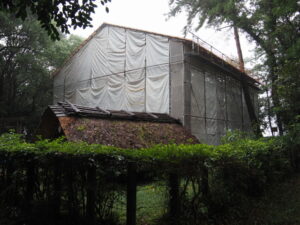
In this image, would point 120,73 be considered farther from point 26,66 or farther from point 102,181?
point 102,181

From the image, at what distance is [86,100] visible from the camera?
53.9ft

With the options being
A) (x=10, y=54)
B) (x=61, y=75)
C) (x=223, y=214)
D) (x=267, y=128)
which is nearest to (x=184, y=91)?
(x=267, y=128)

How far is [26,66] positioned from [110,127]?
12.9 metres

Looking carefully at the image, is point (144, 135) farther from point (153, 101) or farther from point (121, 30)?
point (121, 30)

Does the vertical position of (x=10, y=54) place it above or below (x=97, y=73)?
above

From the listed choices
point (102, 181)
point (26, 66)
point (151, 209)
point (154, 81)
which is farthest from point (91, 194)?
point (26, 66)

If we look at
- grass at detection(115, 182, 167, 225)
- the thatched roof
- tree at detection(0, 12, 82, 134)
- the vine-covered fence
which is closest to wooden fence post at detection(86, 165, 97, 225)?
the vine-covered fence

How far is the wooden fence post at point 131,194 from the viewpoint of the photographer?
10.8 ft

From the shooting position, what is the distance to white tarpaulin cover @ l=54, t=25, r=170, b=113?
12.7 m

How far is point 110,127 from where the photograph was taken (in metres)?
9.38

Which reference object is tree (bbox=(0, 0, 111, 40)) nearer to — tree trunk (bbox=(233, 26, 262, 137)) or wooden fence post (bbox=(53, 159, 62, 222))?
wooden fence post (bbox=(53, 159, 62, 222))

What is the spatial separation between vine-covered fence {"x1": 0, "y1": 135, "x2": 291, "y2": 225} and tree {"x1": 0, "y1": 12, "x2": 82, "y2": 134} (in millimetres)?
16175

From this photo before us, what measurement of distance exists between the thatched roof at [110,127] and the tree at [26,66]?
31.7 feet

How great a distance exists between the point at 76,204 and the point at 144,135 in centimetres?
638
